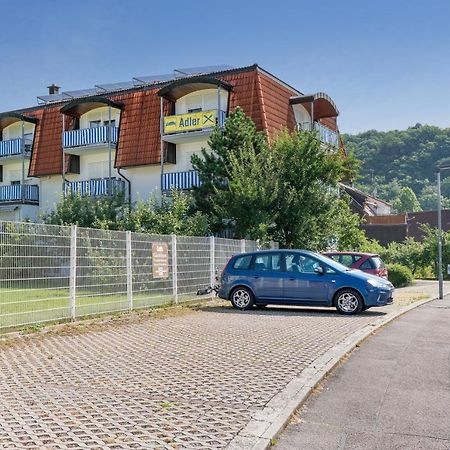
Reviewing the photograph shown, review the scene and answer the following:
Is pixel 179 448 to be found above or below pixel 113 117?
below

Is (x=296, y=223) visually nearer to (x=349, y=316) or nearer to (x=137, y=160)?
(x=349, y=316)

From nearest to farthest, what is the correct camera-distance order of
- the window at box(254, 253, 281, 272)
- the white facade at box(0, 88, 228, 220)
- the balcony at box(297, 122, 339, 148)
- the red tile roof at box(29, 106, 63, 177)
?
the window at box(254, 253, 281, 272) → the white facade at box(0, 88, 228, 220) → the balcony at box(297, 122, 339, 148) → the red tile roof at box(29, 106, 63, 177)

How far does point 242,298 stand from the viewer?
52.5 ft

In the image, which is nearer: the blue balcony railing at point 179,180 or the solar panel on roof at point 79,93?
the blue balcony railing at point 179,180

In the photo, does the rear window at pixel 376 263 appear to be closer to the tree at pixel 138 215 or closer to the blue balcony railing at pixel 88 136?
the tree at pixel 138 215

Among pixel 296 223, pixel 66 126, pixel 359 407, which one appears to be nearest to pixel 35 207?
pixel 66 126

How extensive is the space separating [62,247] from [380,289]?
786 centimetres

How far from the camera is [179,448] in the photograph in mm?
4625

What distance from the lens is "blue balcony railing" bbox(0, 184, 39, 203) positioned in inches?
1352

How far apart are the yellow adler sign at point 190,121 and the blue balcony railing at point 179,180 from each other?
2092mm

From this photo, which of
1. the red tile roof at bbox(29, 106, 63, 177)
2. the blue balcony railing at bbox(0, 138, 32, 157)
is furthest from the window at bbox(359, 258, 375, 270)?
the blue balcony railing at bbox(0, 138, 32, 157)

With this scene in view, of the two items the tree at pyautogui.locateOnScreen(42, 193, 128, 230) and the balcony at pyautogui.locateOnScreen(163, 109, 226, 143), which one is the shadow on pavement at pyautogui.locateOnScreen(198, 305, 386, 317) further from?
the balcony at pyautogui.locateOnScreen(163, 109, 226, 143)

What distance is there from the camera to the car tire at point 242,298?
15.9 m

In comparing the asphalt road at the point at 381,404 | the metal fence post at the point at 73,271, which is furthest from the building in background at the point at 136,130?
the asphalt road at the point at 381,404
